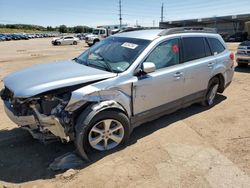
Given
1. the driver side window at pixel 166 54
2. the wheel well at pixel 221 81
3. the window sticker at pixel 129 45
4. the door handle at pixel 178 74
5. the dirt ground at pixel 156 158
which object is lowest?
the dirt ground at pixel 156 158

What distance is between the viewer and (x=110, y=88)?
11.4ft

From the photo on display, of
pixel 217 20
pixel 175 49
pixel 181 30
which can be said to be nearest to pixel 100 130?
pixel 175 49

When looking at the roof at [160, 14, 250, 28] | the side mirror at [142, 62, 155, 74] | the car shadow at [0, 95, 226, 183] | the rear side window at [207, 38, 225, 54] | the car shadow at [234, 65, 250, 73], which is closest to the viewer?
the car shadow at [0, 95, 226, 183]

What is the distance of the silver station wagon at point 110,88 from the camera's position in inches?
128

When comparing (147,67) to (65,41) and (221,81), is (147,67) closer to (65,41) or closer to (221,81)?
(221,81)

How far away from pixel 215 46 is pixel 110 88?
10.4 feet

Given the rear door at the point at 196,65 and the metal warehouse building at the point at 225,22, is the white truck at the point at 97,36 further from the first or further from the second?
the metal warehouse building at the point at 225,22

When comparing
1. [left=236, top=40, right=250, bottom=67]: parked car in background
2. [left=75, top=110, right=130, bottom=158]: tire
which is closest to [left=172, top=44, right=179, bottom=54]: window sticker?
[left=75, top=110, right=130, bottom=158]: tire

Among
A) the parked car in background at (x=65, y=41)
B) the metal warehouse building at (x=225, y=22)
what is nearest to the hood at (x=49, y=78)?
the parked car in background at (x=65, y=41)

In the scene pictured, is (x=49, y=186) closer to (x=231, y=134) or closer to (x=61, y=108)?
(x=61, y=108)

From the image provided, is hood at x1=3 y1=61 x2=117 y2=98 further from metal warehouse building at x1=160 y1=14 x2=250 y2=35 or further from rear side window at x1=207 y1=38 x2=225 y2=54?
metal warehouse building at x1=160 y1=14 x2=250 y2=35

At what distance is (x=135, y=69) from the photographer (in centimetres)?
375

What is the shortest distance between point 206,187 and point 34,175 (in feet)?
7.13

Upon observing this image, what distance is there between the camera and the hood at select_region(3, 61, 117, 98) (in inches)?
124
